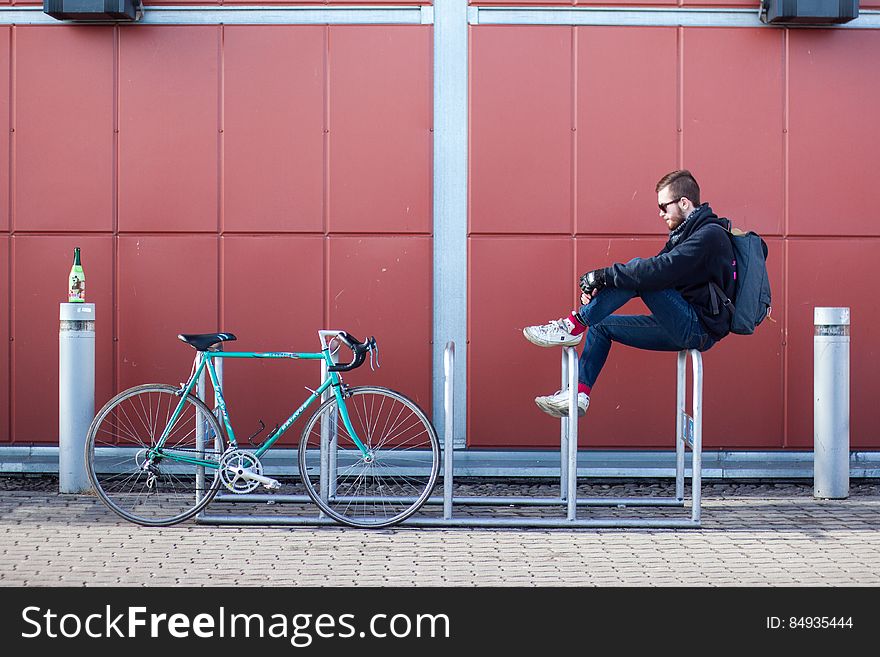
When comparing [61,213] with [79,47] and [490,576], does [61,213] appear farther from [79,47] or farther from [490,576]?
[490,576]

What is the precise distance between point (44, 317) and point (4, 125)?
1555 mm

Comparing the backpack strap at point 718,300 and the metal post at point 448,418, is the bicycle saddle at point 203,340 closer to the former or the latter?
the metal post at point 448,418

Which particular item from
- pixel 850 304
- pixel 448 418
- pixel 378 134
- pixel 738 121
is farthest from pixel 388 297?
pixel 850 304

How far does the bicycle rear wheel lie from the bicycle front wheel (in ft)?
1.94

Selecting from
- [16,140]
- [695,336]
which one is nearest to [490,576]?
[695,336]

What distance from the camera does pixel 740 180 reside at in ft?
26.8

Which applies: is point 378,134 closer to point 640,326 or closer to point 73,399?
point 640,326

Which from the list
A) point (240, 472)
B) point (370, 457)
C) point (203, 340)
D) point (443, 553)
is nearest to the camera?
point (443, 553)

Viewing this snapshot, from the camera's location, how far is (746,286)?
6.20 meters

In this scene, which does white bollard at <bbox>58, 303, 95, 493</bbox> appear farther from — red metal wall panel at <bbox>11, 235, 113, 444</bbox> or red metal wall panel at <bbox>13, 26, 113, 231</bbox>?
red metal wall panel at <bbox>13, 26, 113, 231</bbox>

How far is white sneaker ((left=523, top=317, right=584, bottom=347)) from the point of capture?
6156 mm

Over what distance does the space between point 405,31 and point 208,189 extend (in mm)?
1974

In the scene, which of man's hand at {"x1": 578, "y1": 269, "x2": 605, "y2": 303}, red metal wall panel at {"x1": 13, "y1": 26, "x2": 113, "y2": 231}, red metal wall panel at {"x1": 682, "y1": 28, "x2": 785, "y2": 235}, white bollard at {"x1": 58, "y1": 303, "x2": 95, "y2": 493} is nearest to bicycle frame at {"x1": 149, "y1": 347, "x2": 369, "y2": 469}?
white bollard at {"x1": 58, "y1": 303, "x2": 95, "y2": 493}

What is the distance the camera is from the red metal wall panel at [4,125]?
8219 mm
